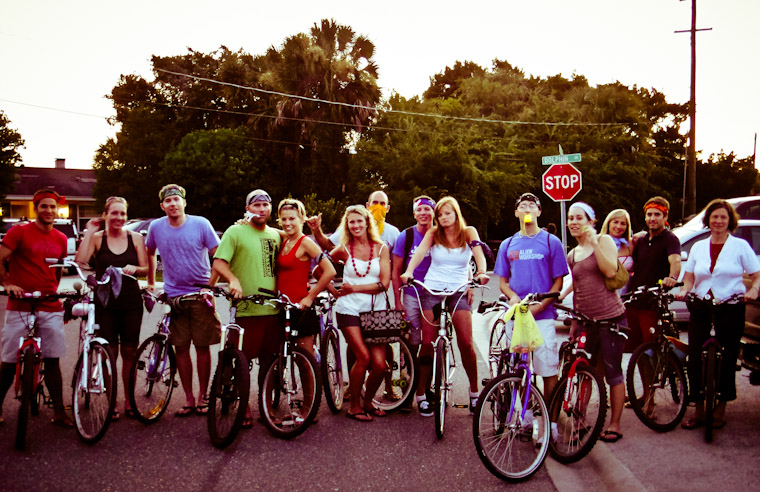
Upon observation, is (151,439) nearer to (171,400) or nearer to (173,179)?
(171,400)

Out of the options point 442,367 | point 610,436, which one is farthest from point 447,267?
point 610,436

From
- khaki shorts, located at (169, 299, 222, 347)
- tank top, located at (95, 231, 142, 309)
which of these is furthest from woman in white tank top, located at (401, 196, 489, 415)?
tank top, located at (95, 231, 142, 309)

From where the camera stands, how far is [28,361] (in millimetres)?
5336

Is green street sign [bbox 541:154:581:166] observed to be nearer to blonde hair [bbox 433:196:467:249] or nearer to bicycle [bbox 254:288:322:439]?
blonde hair [bbox 433:196:467:249]

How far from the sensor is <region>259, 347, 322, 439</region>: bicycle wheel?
5660 millimetres

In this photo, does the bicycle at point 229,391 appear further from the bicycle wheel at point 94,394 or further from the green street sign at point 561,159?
the green street sign at point 561,159

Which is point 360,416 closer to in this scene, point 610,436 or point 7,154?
point 610,436

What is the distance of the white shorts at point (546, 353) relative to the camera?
5.45 m

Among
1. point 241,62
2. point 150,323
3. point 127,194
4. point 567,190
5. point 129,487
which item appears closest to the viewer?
point 129,487

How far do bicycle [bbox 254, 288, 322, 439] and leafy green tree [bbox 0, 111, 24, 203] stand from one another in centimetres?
2501

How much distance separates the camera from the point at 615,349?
5445 millimetres

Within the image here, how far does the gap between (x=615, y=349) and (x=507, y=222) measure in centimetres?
2714

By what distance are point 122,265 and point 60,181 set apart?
70.2m

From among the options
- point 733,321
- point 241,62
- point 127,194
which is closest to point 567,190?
point 733,321
